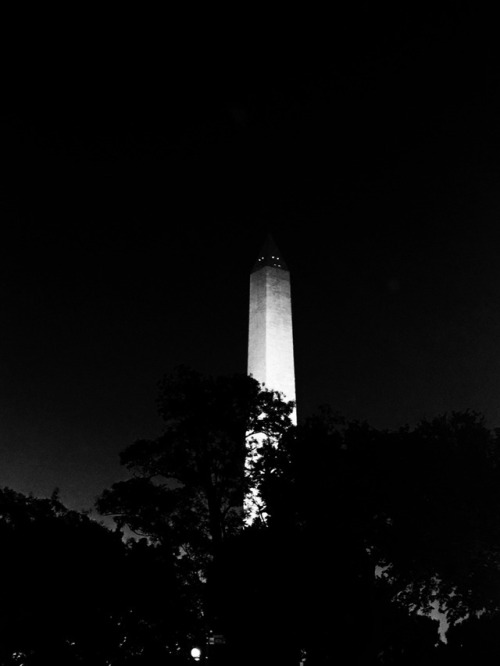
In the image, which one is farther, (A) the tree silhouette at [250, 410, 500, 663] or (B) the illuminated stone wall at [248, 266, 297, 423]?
(B) the illuminated stone wall at [248, 266, 297, 423]

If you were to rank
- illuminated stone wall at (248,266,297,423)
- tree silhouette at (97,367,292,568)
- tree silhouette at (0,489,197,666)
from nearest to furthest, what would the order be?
tree silhouette at (0,489,197,666) → tree silhouette at (97,367,292,568) → illuminated stone wall at (248,266,297,423)

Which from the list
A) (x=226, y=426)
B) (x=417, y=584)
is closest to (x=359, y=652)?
(x=417, y=584)

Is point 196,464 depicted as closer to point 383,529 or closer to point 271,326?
point 383,529

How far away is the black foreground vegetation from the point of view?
76.4ft

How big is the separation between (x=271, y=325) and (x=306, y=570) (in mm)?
26288

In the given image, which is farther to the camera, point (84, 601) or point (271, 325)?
point (271, 325)

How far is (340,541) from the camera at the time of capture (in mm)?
24344

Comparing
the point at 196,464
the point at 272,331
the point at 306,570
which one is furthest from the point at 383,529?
the point at 272,331

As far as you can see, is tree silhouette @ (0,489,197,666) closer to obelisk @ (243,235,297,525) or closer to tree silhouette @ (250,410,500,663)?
tree silhouette @ (250,410,500,663)

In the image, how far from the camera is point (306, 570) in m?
23.8

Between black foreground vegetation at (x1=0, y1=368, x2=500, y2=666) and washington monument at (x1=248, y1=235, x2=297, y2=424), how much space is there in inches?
718

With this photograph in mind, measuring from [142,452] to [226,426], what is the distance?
11.8 feet

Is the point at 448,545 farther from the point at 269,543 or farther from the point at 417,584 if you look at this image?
the point at 269,543

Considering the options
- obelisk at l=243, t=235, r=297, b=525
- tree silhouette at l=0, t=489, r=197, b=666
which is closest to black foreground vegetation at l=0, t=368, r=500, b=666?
tree silhouette at l=0, t=489, r=197, b=666
